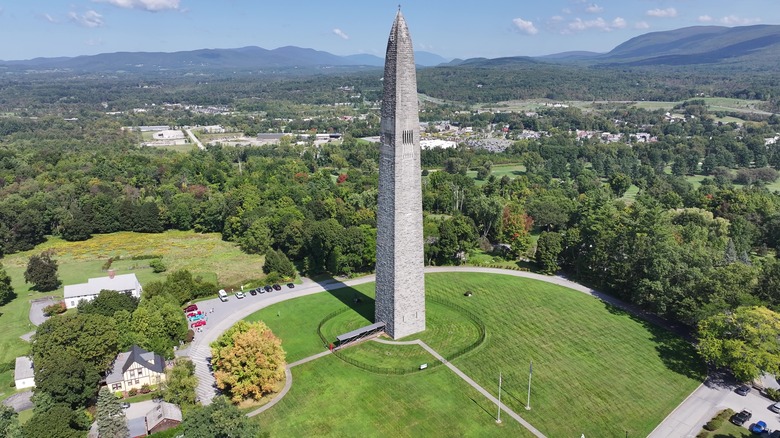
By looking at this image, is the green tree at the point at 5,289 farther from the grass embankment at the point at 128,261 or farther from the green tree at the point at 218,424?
the green tree at the point at 218,424

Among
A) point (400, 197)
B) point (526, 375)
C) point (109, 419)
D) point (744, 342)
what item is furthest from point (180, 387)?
point (744, 342)

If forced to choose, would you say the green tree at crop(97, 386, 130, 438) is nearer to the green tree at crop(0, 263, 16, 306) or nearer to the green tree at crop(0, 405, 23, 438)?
the green tree at crop(0, 405, 23, 438)

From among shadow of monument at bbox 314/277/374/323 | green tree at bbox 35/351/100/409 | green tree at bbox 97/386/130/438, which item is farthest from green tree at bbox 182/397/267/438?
shadow of monument at bbox 314/277/374/323

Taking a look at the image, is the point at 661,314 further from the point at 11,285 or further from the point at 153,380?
the point at 11,285

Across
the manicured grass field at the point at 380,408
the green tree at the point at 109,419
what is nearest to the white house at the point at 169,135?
the manicured grass field at the point at 380,408

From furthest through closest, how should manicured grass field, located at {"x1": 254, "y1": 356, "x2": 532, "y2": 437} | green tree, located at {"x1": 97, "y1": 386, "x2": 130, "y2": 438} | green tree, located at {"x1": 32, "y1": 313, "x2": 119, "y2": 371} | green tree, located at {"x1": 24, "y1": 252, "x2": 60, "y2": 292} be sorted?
green tree, located at {"x1": 24, "y1": 252, "x2": 60, "y2": 292}, green tree, located at {"x1": 32, "y1": 313, "x2": 119, "y2": 371}, manicured grass field, located at {"x1": 254, "y1": 356, "x2": 532, "y2": 437}, green tree, located at {"x1": 97, "y1": 386, "x2": 130, "y2": 438}

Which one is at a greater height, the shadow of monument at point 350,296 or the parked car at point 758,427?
the parked car at point 758,427
